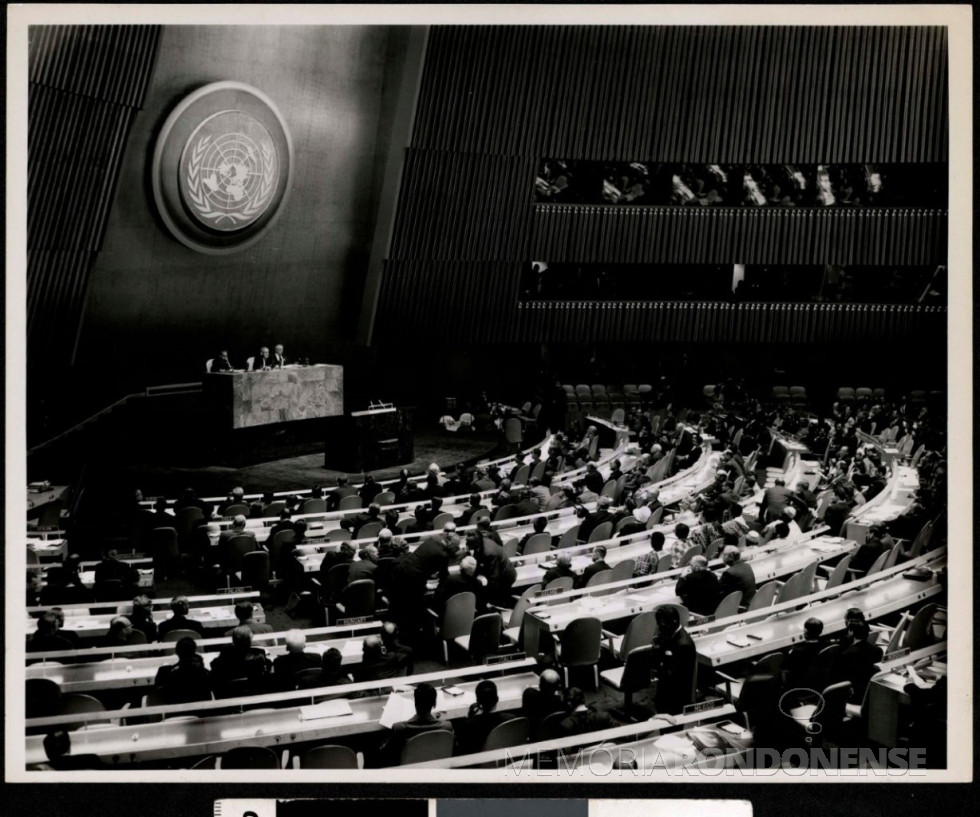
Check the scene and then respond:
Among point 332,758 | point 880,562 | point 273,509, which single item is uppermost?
point 880,562

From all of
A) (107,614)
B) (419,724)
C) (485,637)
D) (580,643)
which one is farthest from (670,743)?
(107,614)

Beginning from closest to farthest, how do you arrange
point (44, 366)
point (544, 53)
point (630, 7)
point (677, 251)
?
point (630, 7), point (44, 366), point (544, 53), point (677, 251)

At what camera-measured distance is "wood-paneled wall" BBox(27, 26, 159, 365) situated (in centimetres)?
768

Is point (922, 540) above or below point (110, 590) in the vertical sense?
above

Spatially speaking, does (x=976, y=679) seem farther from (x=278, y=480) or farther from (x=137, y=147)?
(x=137, y=147)

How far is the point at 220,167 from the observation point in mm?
11555

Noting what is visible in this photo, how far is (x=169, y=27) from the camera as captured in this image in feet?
27.2

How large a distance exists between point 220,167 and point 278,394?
292cm

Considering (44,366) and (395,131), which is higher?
(395,131)

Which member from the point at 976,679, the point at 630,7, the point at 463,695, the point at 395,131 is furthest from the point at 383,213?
the point at 976,679

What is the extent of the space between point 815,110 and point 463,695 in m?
8.44

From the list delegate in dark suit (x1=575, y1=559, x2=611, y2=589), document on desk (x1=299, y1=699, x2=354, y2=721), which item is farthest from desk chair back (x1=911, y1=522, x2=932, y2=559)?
document on desk (x1=299, y1=699, x2=354, y2=721)

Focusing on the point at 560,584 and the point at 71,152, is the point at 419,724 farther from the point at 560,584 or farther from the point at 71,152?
the point at 71,152

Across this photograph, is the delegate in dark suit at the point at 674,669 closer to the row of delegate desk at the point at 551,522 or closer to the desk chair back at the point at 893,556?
the row of delegate desk at the point at 551,522
